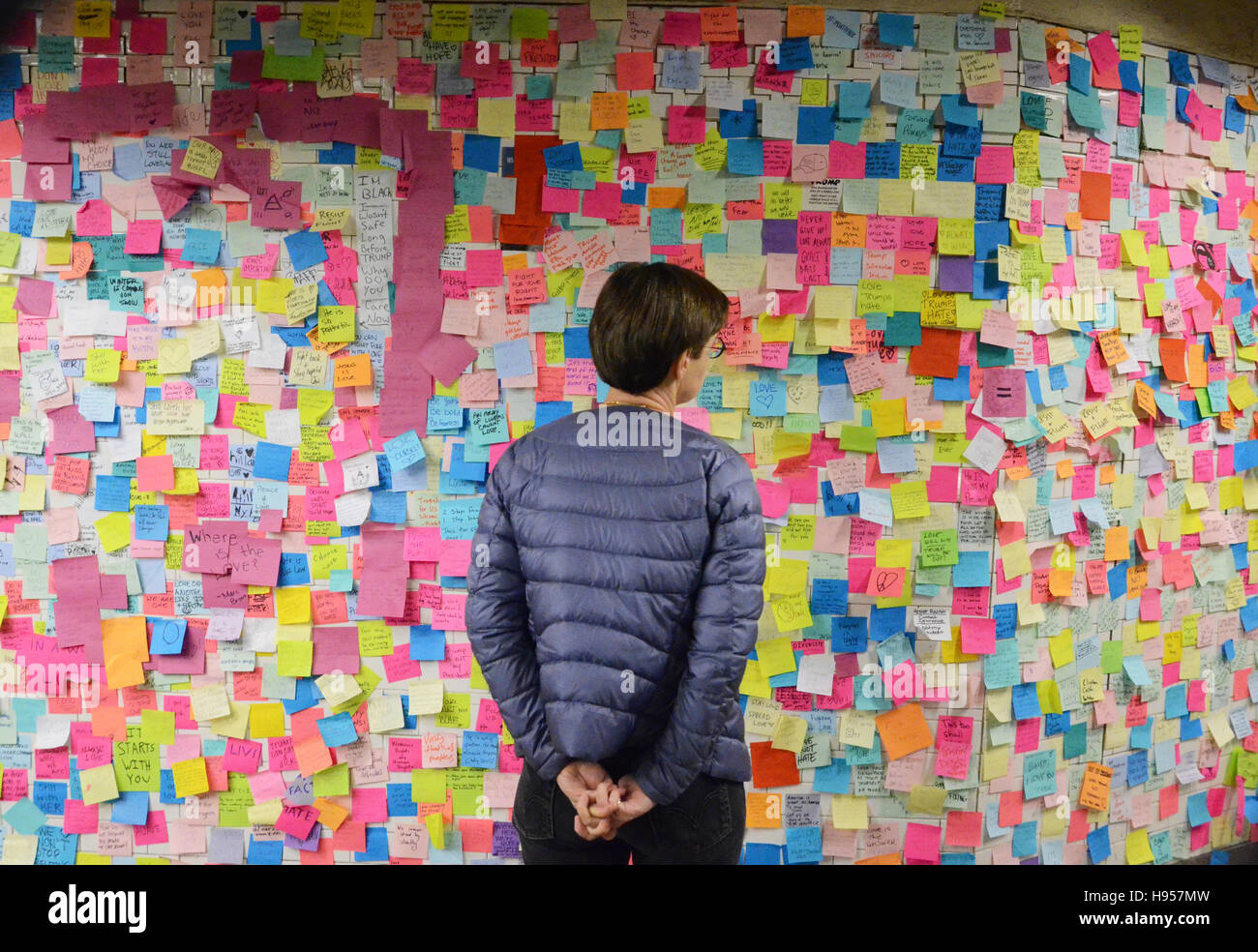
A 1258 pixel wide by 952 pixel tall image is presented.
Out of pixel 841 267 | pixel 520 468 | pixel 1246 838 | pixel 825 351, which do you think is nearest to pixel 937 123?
pixel 841 267

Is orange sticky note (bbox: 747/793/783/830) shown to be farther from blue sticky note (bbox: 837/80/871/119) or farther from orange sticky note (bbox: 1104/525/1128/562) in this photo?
blue sticky note (bbox: 837/80/871/119)

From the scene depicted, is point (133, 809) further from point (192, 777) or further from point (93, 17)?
point (93, 17)

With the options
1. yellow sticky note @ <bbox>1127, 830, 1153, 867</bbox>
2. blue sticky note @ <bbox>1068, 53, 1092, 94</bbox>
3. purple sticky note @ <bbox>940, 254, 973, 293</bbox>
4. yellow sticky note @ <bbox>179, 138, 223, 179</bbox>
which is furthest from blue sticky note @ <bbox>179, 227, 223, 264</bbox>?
yellow sticky note @ <bbox>1127, 830, 1153, 867</bbox>

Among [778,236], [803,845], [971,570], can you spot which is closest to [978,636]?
[971,570]

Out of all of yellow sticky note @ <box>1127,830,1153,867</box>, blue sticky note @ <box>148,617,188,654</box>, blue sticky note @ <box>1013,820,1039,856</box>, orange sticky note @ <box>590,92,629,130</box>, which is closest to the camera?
orange sticky note @ <box>590,92,629,130</box>

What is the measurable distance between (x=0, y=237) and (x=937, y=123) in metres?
2.32

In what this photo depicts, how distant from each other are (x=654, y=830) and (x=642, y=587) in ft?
1.35

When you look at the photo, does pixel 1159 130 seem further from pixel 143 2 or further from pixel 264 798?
pixel 264 798

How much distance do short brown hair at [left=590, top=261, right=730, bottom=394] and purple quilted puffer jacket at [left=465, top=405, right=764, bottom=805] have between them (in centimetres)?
7

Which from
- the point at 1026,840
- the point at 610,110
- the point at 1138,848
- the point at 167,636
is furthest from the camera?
the point at 1138,848

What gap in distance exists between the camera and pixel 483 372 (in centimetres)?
204

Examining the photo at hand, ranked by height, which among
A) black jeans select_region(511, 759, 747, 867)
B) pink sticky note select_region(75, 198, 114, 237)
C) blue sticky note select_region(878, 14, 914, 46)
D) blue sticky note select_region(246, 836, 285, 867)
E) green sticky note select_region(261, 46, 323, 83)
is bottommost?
blue sticky note select_region(246, 836, 285, 867)

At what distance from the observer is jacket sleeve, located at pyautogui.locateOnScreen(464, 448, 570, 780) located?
1.35 m

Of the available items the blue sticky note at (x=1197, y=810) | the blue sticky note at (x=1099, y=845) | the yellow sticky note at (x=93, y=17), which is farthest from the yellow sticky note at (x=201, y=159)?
→ the blue sticky note at (x=1197, y=810)
